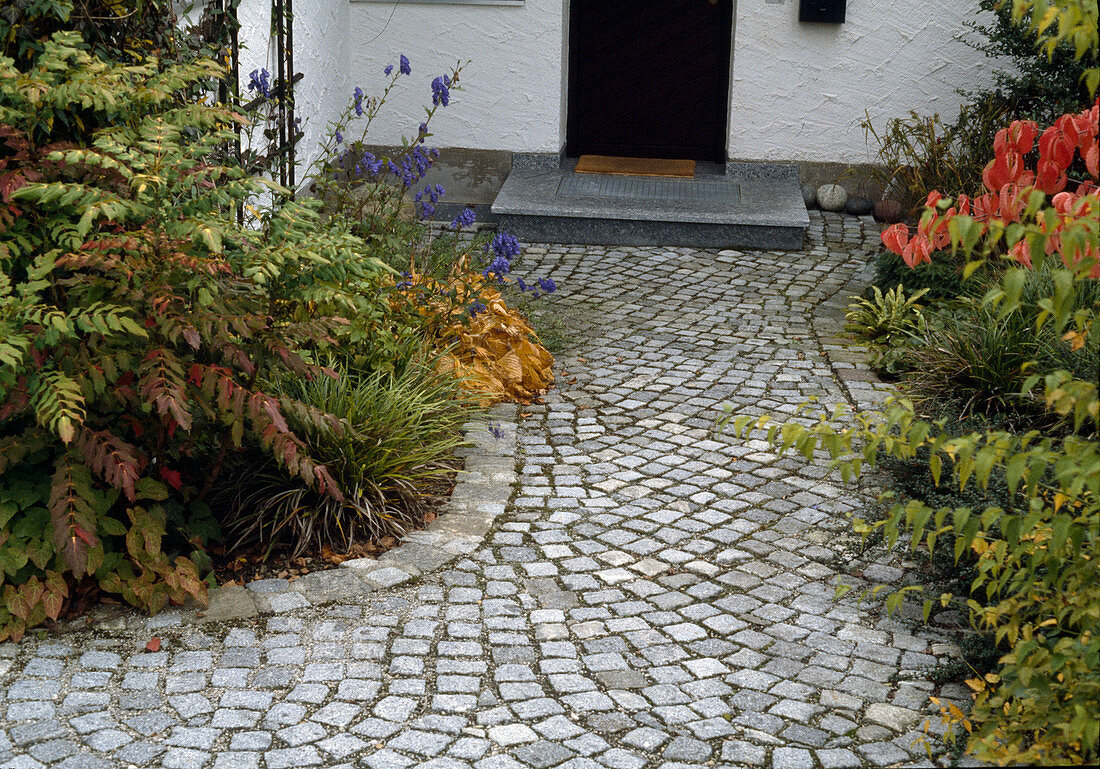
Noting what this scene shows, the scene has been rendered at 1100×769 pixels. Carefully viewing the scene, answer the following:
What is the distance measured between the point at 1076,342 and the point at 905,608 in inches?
67.6

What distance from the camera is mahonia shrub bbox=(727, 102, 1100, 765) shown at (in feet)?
7.89

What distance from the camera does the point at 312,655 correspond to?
12.3 feet

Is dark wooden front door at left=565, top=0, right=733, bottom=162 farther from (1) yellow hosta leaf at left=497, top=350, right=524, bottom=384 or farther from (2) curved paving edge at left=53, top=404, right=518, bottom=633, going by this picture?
(2) curved paving edge at left=53, top=404, right=518, bottom=633

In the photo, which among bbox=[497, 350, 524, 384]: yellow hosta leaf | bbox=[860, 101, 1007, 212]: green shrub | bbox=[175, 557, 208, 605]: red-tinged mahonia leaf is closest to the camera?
bbox=[175, 557, 208, 605]: red-tinged mahonia leaf

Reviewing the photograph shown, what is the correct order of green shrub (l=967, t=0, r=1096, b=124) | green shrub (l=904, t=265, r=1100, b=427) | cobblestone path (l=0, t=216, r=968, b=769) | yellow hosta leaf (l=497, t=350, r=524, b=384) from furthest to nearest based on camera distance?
green shrub (l=967, t=0, r=1096, b=124) < yellow hosta leaf (l=497, t=350, r=524, b=384) < green shrub (l=904, t=265, r=1100, b=427) < cobblestone path (l=0, t=216, r=968, b=769)

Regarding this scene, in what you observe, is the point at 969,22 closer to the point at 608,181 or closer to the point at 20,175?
the point at 608,181

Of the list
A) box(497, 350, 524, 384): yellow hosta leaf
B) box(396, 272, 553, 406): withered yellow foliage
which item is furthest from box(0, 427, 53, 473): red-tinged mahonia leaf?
box(497, 350, 524, 384): yellow hosta leaf

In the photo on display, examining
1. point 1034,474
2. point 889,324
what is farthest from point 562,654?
point 889,324

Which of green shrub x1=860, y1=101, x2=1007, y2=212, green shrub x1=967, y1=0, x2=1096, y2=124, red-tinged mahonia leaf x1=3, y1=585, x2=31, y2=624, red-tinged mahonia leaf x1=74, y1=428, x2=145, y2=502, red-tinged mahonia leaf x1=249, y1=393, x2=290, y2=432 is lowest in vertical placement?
red-tinged mahonia leaf x1=3, y1=585, x2=31, y2=624

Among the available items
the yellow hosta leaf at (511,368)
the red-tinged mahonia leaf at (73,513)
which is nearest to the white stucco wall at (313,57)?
the yellow hosta leaf at (511,368)

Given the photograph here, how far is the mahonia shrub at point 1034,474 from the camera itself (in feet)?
7.89

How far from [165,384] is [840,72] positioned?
7.60 meters

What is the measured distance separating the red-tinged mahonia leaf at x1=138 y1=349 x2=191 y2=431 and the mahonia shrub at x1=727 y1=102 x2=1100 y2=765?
68.9 inches

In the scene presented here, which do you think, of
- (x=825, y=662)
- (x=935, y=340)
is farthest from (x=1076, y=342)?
(x=935, y=340)
